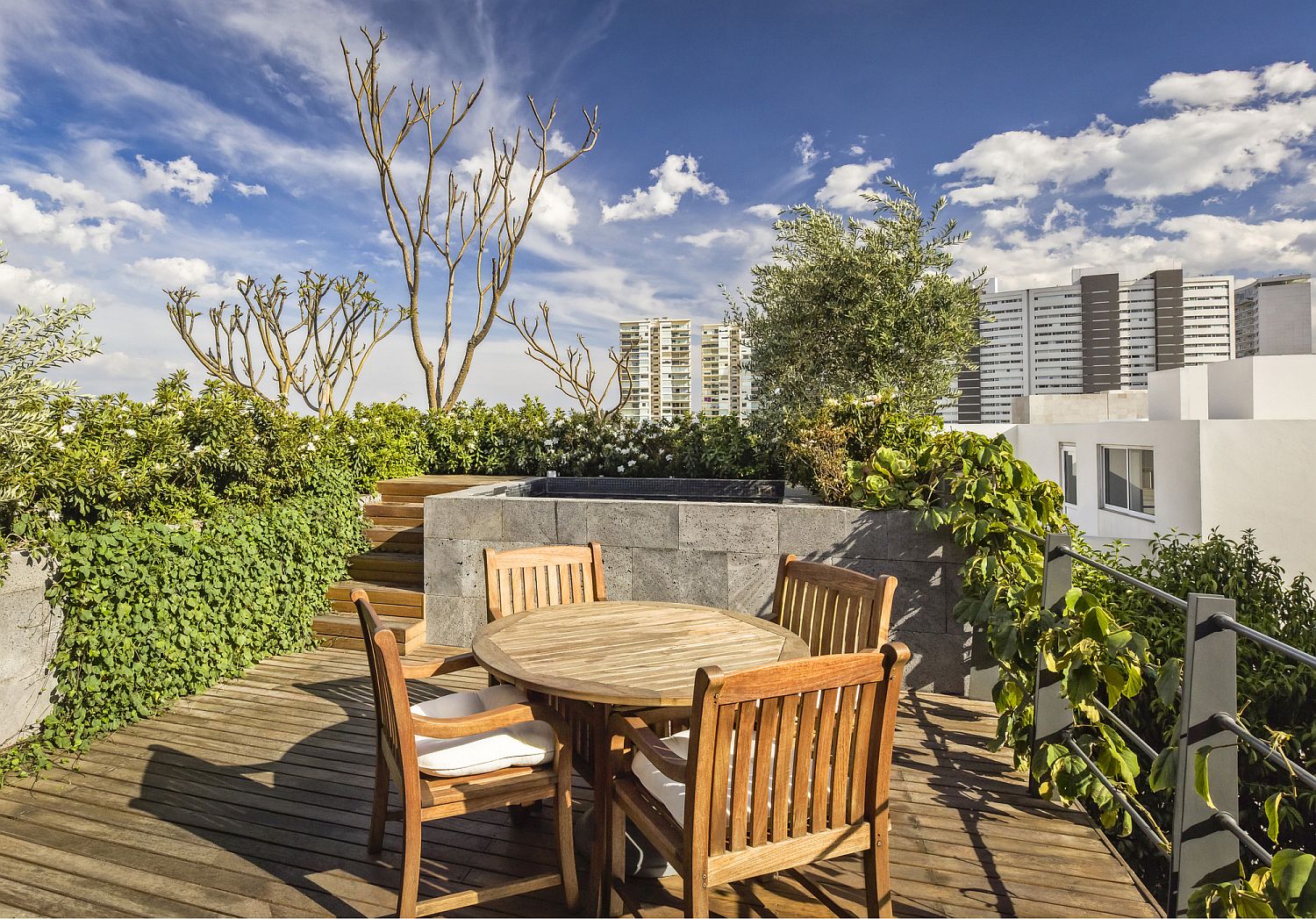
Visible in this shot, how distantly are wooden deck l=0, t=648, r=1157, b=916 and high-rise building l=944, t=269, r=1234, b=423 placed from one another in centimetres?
3851

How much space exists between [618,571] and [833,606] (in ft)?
6.45

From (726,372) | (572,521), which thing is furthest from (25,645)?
(726,372)

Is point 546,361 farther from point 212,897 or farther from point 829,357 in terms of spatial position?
point 212,897

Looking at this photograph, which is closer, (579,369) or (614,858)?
(614,858)

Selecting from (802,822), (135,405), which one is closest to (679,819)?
(802,822)

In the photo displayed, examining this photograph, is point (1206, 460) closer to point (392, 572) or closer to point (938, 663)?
point (938, 663)

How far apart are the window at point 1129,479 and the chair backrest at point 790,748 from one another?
48.5 ft

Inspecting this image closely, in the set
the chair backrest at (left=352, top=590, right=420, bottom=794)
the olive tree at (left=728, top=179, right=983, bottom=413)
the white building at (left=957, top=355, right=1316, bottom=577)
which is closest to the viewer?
the chair backrest at (left=352, top=590, right=420, bottom=794)

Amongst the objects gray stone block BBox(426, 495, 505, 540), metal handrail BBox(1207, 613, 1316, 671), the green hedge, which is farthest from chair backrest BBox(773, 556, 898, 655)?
the green hedge

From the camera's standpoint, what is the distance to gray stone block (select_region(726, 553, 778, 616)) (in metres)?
3.91

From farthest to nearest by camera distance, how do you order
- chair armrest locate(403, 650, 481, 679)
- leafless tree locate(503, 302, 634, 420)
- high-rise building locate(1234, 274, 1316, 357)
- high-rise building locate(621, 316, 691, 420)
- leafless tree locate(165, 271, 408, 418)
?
1. high-rise building locate(1234, 274, 1316, 357)
2. high-rise building locate(621, 316, 691, 420)
3. leafless tree locate(165, 271, 408, 418)
4. leafless tree locate(503, 302, 634, 420)
5. chair armrest locate(403, 650, 481, 679)

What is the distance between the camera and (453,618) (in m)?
4.41

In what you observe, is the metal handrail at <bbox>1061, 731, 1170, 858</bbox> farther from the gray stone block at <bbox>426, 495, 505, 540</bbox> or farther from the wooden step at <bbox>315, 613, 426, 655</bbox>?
the wooden step at <bbox>315, 613, 426, 655</bbox>

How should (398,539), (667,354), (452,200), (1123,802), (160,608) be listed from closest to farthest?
1. (1123,802)
2. (160,608)
3. (398,539)
4. (452,200)
5. (667,354)
